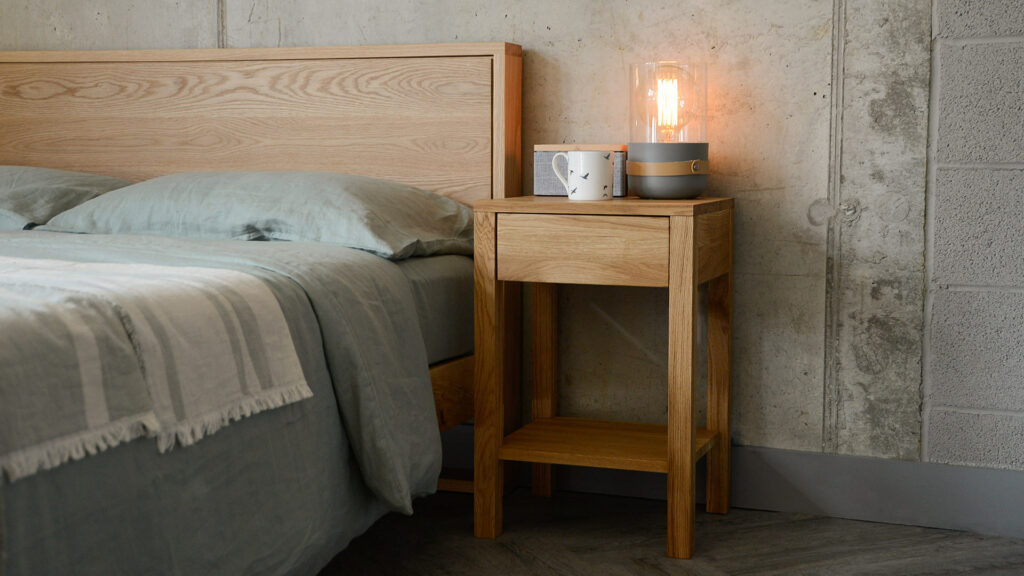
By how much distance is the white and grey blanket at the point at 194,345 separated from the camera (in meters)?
1.01

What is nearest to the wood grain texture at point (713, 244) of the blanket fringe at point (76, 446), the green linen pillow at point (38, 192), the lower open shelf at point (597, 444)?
the lower open shelf at point (597, 444)

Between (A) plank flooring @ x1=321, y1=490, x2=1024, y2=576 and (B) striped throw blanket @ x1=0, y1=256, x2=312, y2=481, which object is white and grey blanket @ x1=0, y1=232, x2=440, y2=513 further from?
(A) plank flooring @ x1=321, y1=490, x2=1024, y2=576

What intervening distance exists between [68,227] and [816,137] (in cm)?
159

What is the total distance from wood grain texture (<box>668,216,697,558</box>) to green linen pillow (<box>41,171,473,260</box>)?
50 centimetres

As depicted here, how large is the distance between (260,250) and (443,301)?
41 centimetres

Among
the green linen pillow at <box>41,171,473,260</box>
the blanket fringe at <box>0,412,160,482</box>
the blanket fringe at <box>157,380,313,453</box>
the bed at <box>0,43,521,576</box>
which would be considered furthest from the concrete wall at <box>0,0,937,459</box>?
the blanket fringe at <box>0,412,160,482</box>

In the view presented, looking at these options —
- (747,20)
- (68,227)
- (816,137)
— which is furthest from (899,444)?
(68,227)

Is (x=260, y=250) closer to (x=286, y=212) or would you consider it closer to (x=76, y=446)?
(x=286, y=212)

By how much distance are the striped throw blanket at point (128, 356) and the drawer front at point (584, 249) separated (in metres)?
0.60

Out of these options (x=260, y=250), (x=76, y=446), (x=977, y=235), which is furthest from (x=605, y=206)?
(x=76, y=446)

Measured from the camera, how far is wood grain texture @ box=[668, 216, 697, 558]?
1781mm

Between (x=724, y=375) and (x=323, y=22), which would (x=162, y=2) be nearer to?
(x=323, y=22)

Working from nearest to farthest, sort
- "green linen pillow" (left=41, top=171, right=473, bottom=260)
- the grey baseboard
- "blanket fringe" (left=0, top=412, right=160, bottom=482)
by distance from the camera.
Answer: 1. "blanket fringe" (left=0, top=412, right=160, bottom=482)
2. "green linen pillow" (left=41, top=171, right=473, bottom=260)
3. the grey baseboard

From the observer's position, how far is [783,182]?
6.97 feet
